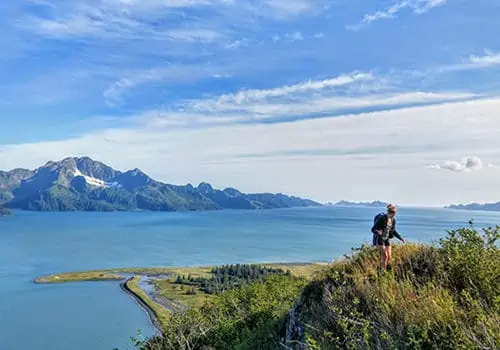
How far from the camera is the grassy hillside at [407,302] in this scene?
258 inches

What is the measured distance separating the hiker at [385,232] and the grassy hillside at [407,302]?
10.4 inches

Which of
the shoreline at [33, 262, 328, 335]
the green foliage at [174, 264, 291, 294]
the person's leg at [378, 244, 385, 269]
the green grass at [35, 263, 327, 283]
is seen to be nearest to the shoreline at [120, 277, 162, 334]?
the shoreline at [33, 262, 328, 335]

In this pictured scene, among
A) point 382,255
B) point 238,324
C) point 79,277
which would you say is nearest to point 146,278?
point 79,277

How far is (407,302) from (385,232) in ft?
9.87

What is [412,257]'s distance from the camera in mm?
10469

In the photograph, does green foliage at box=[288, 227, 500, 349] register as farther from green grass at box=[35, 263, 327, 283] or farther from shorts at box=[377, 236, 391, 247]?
green grass at box=[35, 263, 327, 283]

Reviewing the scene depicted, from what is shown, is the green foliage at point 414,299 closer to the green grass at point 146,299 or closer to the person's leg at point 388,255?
the person's leg at point 388,255

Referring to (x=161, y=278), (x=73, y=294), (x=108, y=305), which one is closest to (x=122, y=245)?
(x=161, y=278)

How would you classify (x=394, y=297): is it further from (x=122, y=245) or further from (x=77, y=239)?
(x=77, y=239)

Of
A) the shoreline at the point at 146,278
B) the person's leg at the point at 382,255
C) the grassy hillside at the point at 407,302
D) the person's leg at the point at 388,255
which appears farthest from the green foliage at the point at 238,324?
the shoreline at the point at 146,278

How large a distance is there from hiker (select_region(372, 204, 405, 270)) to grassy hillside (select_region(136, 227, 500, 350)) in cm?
26

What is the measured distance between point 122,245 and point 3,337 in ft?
373

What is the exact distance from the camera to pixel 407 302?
7570mm

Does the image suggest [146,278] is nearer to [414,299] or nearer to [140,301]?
[140,301]
